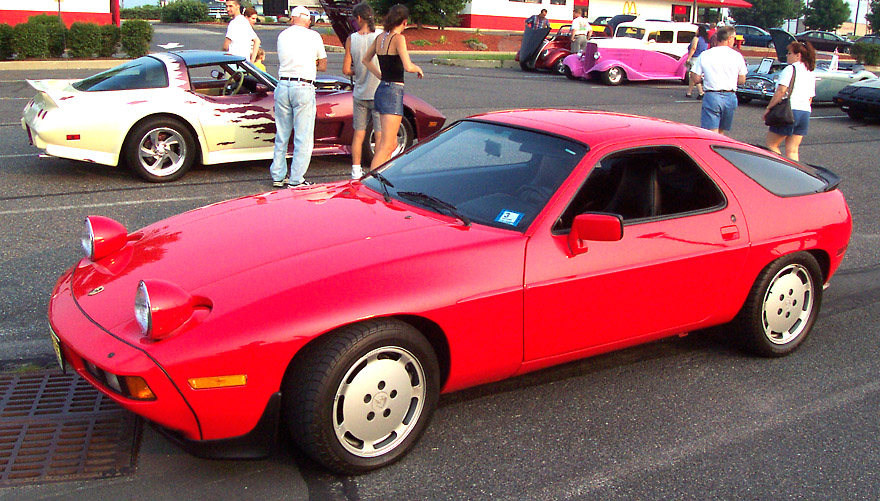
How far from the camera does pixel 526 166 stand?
4.08 meters

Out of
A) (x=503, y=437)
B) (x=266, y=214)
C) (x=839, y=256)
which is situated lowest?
(x=503, y=437)

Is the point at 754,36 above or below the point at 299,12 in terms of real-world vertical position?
above

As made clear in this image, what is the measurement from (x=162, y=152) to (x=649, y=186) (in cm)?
570

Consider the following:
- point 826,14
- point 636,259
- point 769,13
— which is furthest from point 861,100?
point 826,14

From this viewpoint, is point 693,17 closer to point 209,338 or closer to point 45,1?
point 45,1

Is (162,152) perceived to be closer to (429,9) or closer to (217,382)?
(217,382)

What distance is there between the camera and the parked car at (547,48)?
77.6ft

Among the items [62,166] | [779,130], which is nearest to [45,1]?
[62,166]

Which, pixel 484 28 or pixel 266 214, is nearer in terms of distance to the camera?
pixel 266 214

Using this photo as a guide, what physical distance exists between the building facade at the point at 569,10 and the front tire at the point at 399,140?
94.1 ft

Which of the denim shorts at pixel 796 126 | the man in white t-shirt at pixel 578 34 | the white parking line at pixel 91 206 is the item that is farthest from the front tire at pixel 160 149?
the man in white t-shirt at pixel 578 34

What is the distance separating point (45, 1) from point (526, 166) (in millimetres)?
31719

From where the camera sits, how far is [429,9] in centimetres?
3556

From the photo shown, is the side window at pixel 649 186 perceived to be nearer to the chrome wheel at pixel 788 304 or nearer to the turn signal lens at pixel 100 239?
the chrome wheel at pixel 788 304
